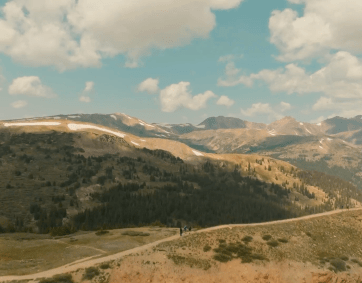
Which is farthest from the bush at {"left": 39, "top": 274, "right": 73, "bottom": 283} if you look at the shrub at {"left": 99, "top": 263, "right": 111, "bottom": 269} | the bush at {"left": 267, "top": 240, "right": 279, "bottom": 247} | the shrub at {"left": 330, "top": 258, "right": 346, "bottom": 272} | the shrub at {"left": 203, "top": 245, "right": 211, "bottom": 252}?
the shrub at {"left": 330, "top": 258, "right": 346, "bottom": 272}

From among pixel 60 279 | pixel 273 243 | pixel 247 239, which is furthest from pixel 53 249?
pixel 273 243

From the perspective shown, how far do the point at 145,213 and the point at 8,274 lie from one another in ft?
427

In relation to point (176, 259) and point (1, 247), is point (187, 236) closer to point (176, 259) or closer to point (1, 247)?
point (176, 259)

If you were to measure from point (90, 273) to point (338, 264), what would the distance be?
153 ft

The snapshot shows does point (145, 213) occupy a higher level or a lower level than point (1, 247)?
lower

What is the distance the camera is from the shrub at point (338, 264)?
166 ft

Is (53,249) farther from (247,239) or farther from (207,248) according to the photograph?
(247,239)

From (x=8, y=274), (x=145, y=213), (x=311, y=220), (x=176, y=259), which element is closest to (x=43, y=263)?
(x=8, y=274)

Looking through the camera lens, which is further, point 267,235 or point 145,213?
point 145,213

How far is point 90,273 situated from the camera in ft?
128

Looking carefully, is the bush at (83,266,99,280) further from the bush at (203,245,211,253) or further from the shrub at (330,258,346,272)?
the shrub at (330,258,346,272)

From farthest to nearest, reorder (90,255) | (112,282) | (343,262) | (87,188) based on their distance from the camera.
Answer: (87,188)
(343,262)
(90,255)
(112,282)

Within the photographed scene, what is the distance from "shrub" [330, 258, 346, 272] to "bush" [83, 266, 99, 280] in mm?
44563

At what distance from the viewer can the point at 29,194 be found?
15638cm
